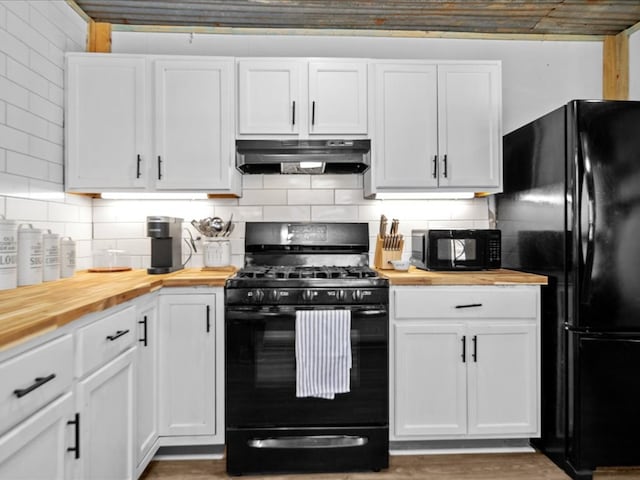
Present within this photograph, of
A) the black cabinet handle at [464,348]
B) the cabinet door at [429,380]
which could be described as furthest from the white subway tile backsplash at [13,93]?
the black cabinet handle at [464,348]

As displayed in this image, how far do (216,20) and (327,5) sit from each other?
0.74 m

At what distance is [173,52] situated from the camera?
2.82m

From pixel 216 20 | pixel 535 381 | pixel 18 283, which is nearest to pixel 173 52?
pixel 216 20

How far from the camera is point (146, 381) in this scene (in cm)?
198

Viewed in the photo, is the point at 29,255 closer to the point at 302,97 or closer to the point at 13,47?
the point at 13,47

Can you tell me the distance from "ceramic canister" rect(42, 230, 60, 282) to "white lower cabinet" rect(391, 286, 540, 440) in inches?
68.5

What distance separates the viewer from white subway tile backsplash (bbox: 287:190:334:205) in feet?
9.24

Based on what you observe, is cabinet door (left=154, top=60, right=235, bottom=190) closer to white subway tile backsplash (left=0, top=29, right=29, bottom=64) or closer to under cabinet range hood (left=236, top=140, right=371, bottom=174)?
under cabinet range hood (left=236, top=140, right=371, bottom=174)

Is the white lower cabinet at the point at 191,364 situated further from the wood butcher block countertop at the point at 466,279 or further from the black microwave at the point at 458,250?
the black microwave at the point at 458,250

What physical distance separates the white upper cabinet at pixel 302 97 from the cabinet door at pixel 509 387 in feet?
4.69

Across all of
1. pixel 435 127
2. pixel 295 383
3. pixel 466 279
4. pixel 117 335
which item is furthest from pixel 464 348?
pixel 117 335

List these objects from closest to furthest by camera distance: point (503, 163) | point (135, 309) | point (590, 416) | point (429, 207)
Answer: point (135, 309) < point (590, 416) < point (503, 163) < point (429, 207)

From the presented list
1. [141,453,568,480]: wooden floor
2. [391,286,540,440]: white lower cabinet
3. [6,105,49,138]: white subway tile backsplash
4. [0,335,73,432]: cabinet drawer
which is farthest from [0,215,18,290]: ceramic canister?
[391,286,540,440]: white lower cabinet

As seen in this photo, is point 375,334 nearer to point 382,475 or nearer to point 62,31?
point 382,475
